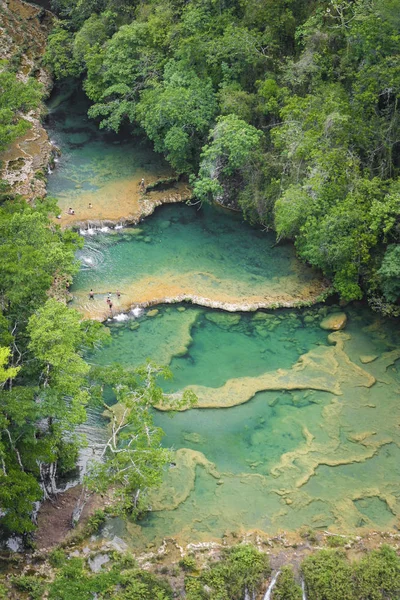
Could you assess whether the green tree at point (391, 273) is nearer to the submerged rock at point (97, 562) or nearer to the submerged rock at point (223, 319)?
the submerged rock at point (223, 319)

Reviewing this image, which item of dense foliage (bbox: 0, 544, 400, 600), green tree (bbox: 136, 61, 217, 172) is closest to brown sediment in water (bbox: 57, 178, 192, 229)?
green tree (bbox: 136, 61, 217, 172)

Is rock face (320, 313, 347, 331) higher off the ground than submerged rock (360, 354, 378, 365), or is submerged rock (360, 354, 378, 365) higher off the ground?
rock face (320, 313, 347, 331)

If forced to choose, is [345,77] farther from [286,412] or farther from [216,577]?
[216,577]

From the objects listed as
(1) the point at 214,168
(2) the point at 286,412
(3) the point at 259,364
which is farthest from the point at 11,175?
(2) the point at 286,412

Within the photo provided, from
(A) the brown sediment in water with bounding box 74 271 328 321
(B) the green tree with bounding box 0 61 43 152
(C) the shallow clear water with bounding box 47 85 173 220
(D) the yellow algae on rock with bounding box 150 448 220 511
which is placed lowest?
(D) the yellow algae on rock with bounding box 150 448 220 511

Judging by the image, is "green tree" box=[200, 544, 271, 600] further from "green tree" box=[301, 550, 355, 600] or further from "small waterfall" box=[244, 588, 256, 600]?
"green tree" box=[301, 550, 355, 600]
